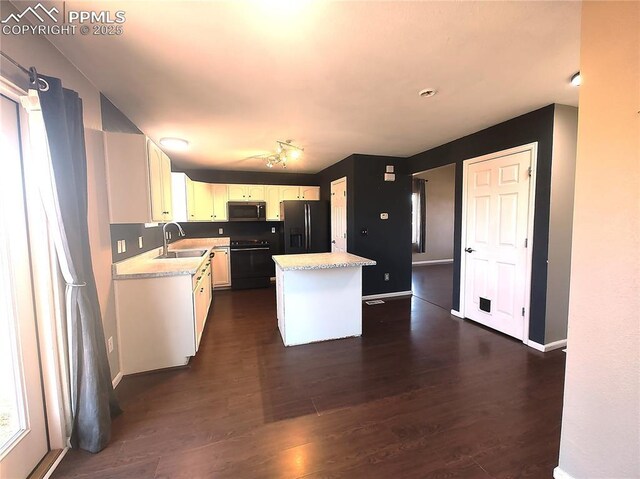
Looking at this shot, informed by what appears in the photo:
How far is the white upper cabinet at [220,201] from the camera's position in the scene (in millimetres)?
5359

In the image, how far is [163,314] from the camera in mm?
2387

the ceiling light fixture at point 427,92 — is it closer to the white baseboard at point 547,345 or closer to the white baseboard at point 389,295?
the white baseboard at point 547,345

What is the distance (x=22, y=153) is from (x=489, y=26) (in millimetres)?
2606

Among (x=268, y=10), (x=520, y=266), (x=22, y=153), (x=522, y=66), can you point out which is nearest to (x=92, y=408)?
(x=22, y=153)

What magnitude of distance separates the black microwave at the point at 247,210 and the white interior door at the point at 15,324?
400 cm

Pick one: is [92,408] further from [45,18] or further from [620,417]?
[620,417]

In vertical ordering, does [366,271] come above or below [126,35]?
below

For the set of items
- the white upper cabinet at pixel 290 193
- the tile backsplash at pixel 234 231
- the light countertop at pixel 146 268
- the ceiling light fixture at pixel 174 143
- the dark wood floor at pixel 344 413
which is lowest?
the dark wood floor at pixel 344 413

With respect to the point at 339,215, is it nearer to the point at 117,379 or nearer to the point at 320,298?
the point at 320,298

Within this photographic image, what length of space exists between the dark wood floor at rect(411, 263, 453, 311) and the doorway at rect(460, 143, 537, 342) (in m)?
0.76

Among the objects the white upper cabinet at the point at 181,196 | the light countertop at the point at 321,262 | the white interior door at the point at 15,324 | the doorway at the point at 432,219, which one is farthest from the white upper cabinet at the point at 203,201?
the doorway at the point at 432,219

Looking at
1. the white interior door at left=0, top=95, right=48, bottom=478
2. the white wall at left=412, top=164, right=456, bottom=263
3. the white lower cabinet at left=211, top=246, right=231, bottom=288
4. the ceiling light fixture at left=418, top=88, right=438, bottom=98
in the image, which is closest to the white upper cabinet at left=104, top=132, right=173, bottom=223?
the white interior door at left=0, top=95, right=48, bottom=478

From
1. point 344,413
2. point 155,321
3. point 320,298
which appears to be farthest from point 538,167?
point 155,321

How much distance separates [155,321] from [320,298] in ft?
5.13
